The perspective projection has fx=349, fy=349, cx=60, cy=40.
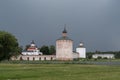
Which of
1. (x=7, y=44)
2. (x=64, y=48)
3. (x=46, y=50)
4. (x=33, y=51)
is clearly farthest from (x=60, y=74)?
(x=46, y=50)

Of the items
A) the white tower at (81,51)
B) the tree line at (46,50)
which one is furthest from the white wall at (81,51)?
the tree line at (46,50)

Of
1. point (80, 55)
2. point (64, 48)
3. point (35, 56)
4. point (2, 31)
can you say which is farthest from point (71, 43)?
point (2, 31)

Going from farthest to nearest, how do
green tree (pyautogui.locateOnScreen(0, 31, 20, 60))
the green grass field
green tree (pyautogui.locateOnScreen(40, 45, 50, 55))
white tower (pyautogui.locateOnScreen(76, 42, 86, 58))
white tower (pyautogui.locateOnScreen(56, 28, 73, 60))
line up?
white tower (pyautogui.locateOnScreen(76, 42, 86, 58))
green tree (pyautogui.locateOnScreen(40, 45, 50, 55))
white tower (pyautogui.locateOnScreen(56, 28, 73, 60))
green tree (pyautogui.locateOnScreen(0, 31, 20, 60))
the green grass field

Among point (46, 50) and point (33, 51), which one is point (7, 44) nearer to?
point (33, 51)

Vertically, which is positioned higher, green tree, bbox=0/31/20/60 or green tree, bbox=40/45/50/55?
green tree, bbox=40/45/50/55

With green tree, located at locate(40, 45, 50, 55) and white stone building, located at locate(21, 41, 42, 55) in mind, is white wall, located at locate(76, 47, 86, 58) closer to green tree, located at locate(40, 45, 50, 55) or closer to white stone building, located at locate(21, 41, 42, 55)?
green tree, located at locate(40, 45, 50, 55)

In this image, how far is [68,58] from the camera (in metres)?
149

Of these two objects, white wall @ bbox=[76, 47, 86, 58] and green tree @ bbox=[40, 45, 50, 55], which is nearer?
green tree @ bbox=[40, 45, 50, 55]

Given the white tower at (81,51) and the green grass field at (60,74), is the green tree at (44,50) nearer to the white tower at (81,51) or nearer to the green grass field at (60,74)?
the white tower at (81,51)

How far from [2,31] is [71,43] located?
75522mm

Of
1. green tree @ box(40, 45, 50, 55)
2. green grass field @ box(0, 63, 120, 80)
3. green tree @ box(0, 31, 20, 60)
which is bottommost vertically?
green grass field @ box(0, 63, 120, 80)

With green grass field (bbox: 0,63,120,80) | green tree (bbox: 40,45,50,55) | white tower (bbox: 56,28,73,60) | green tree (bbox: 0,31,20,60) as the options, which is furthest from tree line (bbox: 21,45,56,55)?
green grass field (bbox: 0,63,120,80)

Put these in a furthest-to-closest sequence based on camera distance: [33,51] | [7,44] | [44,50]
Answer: [44,50] → [33,51] → [7,44]

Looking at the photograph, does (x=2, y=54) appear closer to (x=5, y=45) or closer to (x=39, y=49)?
(x=5, y=45)
